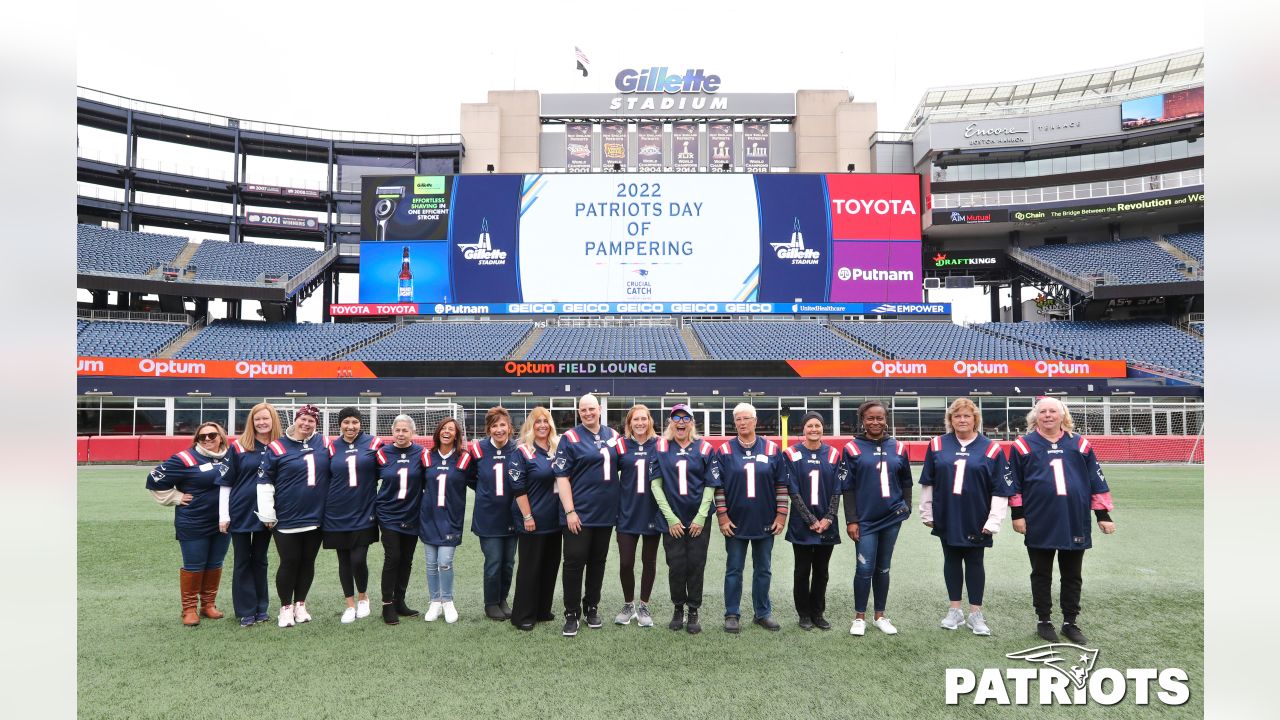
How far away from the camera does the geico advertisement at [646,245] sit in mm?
29531

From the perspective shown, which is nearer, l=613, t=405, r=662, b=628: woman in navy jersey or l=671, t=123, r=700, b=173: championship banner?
l=613, t=405, r=662, b=628: woman in navy jersey

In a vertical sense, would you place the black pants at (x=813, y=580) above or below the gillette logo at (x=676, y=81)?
below

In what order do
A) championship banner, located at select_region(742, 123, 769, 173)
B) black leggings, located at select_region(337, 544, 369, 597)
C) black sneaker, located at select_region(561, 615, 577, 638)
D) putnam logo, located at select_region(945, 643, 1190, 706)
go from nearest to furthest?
putnam logo, located at select_region(945, 643, 1190, 706) → black sneaker, located at select_region(561, 615, 577, 638) → black leggings, located at select_region(337, 544, 369, 597) → championship banner, located at select_region(742, 123, 769, 173)

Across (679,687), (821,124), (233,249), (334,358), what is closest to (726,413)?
(334,358)

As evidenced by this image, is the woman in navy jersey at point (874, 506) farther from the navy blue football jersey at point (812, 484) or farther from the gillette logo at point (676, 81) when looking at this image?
the gillette logo at point (676, 81)

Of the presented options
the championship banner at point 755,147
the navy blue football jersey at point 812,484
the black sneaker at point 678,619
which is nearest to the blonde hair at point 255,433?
the black sneaker at point 678,619

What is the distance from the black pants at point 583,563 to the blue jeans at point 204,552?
292 cm

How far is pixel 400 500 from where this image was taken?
563cm

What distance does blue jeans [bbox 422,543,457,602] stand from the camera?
217 inches

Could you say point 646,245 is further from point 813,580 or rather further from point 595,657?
point 595,657

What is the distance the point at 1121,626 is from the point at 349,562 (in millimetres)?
6405

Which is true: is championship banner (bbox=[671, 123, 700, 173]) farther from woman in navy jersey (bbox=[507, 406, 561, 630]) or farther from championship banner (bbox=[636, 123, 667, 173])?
woman in navy jersey (bbox=[507, 406, 561, 630])

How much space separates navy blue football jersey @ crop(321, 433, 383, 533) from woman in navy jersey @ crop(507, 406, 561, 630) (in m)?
1.26

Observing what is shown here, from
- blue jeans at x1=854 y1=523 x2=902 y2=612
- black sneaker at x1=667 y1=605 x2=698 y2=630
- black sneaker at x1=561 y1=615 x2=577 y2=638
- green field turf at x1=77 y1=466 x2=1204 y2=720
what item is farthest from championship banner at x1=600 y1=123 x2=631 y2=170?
black sneaker at x1=561 y1=615 x2=577 y2=638
